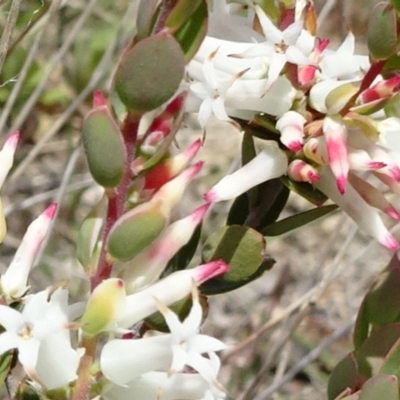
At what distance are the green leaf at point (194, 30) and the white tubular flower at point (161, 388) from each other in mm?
199

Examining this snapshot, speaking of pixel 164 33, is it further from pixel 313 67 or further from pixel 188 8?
pixel 313 67

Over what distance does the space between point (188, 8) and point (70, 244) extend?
1.33 meters

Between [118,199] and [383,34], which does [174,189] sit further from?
[383,34]

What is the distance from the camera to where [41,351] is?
20.4 inches

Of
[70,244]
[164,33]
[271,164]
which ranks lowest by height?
[70,244]

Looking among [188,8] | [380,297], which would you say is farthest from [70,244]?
[188,8]

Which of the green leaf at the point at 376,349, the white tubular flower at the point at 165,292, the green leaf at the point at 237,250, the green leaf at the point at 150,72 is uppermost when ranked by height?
the green leaf at the point at 150,72

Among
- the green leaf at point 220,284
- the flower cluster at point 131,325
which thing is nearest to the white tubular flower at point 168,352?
the flower cluster at point 131,325

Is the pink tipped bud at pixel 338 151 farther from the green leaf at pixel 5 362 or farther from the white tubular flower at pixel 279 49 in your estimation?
the green leaf at pixel 5 362

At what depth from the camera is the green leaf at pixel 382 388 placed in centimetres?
51

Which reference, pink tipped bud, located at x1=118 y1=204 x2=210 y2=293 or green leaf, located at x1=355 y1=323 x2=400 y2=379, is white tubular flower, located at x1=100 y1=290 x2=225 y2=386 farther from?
green leaf, located at x1=355 y1=323 x2=400 y2=379

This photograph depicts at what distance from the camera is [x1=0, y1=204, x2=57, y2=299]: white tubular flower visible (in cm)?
55

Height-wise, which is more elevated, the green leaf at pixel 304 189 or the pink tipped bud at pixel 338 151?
the pink tipped bud at pixel 338 151

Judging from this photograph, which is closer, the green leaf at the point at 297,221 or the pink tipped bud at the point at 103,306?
the pink tipped bud at the point at 103,306
